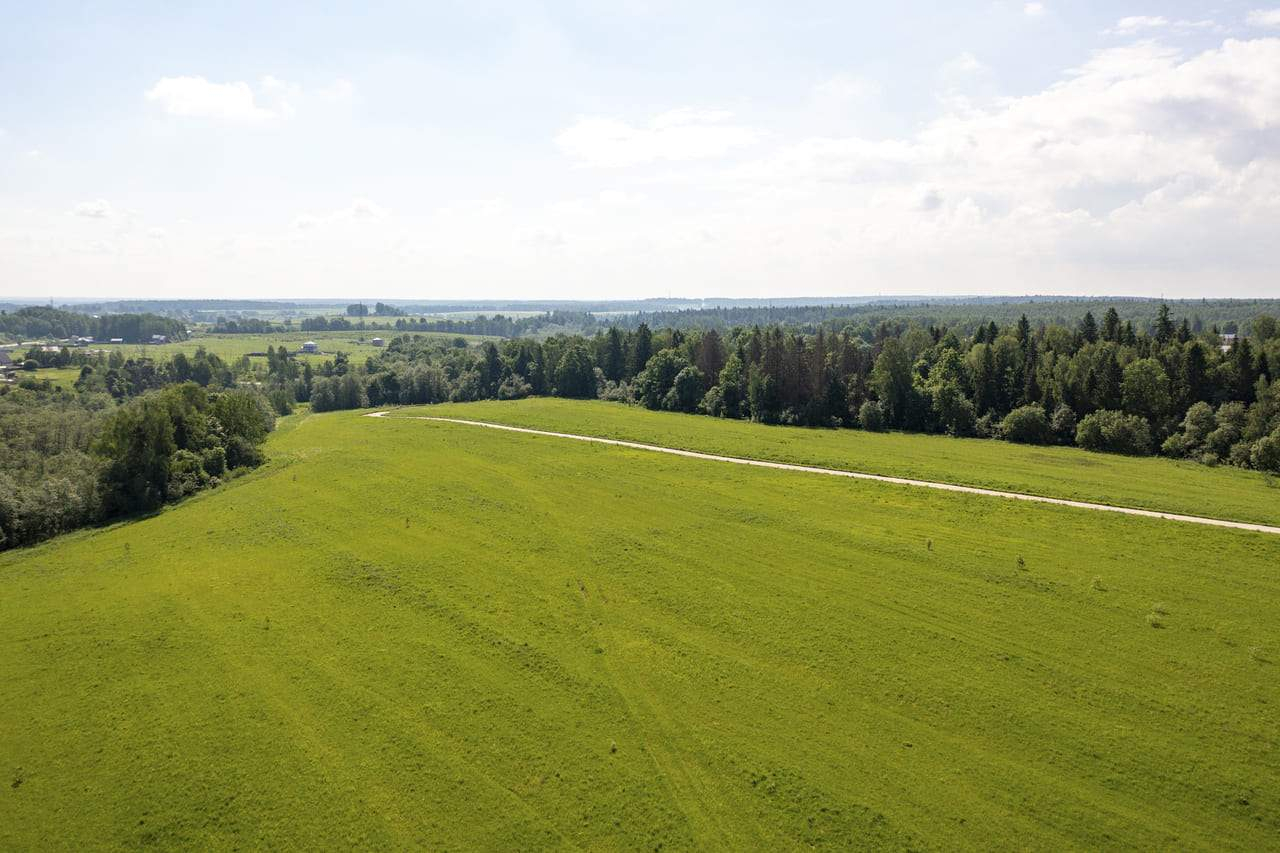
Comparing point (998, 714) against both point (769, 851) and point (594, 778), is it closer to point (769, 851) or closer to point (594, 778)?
point (769, 851)

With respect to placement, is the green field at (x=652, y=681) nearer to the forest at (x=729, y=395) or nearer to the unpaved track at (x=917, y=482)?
the unpaved track at (x=917, y=482)

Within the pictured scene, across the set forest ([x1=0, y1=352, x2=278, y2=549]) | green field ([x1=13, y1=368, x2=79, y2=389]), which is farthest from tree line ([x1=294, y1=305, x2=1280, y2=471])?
forest ([x1=0, y1=352, x2=278, y2=549])

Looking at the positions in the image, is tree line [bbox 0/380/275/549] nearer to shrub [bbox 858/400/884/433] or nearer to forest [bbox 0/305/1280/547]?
forest [bbox 0/305/1280/547]

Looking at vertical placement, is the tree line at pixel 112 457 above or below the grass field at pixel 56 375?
below

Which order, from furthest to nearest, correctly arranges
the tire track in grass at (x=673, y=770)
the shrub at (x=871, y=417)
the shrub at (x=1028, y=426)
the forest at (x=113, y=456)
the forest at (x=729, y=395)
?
the shrub at (x=871, y=417), the shrub at (x=1028, y=426), the forest at (x=729, y=395), the forest at (x=113, y=456), the tire track in grass at (x=673, y=770)

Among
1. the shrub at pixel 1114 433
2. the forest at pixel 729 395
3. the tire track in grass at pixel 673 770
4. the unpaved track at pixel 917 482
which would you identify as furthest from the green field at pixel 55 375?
the shrub at pixel 1114 433

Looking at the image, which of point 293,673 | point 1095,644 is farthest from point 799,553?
point 293,673
